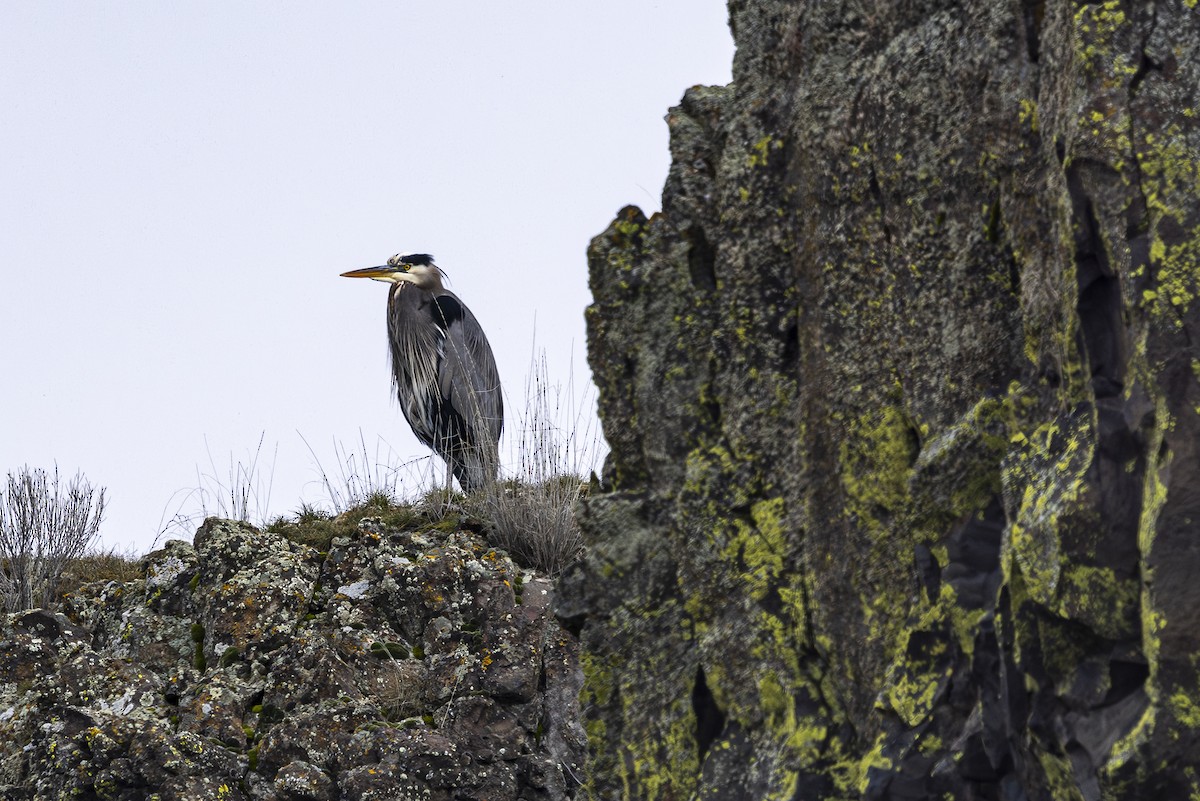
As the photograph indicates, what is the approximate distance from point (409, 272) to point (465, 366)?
110cm

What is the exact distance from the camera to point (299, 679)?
17.2ft

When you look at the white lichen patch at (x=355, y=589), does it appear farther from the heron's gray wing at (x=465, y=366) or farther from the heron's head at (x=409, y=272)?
the heron's head at (x=409, y=272)

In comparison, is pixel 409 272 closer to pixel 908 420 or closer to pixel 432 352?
pixel 432 352

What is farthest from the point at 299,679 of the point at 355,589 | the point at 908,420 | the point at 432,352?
the point at 432,352

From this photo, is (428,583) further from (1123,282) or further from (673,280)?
(1123,282)

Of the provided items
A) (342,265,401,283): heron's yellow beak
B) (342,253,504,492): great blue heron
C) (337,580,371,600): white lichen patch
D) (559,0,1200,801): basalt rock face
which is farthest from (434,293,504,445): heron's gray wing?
(559,0,1200,801): basalt rock face

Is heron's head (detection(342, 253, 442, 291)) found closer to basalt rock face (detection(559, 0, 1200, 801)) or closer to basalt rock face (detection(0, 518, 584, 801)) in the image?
basalt rock face (detection(0, 518, 584, 801))

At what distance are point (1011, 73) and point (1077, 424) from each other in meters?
0.67

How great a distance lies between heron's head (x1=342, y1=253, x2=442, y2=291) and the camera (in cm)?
994

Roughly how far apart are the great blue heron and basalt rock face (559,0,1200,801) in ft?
21.5

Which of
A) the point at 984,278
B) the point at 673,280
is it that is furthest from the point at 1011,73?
the point at 673,280

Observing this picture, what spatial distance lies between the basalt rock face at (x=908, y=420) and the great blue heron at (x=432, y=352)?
6.55 meters

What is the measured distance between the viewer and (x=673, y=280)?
2693 millimetres

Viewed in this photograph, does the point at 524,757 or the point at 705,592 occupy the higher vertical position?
the point at 705,592
